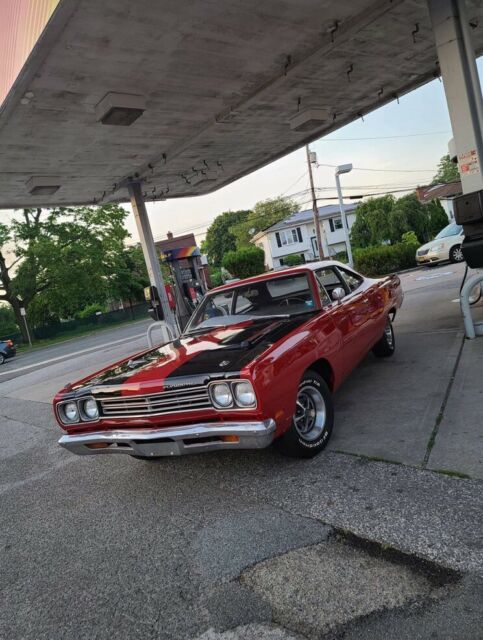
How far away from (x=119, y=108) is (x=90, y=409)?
4737 mm

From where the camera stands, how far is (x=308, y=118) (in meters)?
9.01

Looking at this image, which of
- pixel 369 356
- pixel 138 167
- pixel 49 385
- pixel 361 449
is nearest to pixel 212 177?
pixel 138 167

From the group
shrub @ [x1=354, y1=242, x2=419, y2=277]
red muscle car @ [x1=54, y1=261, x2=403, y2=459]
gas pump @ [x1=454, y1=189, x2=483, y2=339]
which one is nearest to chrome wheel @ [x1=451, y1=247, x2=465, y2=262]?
shrub @ [x1=354, y1=242, x2=419, y2=277]

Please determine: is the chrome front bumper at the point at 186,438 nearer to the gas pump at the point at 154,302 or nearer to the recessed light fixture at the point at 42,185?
the gas pump at the point at 154,302

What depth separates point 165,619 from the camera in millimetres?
2232

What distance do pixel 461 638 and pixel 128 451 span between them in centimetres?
238

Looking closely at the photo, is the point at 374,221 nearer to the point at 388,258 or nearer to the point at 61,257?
the point at 388,258

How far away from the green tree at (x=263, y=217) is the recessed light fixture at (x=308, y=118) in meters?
68.2

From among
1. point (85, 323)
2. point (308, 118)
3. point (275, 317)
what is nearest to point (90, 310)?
point (85, 323)

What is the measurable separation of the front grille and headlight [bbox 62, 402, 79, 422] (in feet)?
1.36

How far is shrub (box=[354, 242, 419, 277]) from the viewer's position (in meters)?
22.8

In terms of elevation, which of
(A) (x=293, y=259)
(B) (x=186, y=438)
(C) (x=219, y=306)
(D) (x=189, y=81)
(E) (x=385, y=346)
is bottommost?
(E) (x=385, y=346)

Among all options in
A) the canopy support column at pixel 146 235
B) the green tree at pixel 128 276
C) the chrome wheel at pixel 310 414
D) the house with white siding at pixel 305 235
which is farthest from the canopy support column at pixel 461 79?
the house with white siding at pixel 305 235

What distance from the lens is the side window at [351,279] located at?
17.4 feet
